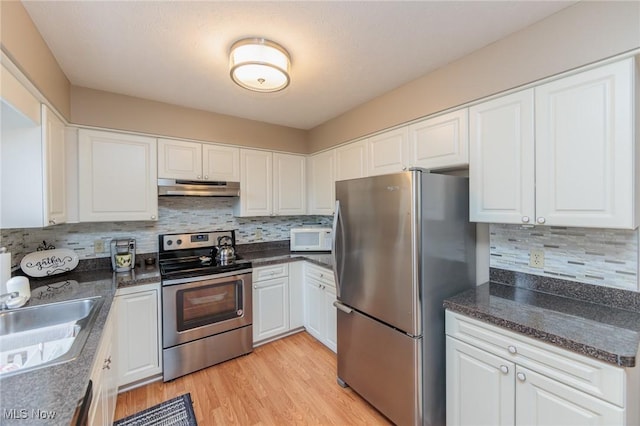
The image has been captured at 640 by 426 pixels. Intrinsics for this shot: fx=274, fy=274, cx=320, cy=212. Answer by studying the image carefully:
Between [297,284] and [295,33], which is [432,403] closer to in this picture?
[297,284]

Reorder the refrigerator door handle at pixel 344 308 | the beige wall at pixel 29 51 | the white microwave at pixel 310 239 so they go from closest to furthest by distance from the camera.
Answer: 1. the beige wall at pixel 29 51
2. the refrigerator door handle at pixel 344 308
3. the white microwave at pixel 310 239

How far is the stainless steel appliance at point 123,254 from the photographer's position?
233 centimetres

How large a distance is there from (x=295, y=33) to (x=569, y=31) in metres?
1.40

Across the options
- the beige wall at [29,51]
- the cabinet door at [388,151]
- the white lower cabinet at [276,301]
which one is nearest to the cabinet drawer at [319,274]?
the white lower cabinet at [276,301]

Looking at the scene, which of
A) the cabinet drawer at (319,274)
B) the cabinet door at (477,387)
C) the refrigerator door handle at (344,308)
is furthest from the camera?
the cabinet drawer at (319,274)

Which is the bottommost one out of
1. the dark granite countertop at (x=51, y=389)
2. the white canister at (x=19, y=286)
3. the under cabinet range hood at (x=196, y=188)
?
the dark granite countertop at (x=51, y=389)

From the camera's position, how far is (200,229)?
2.95 meters

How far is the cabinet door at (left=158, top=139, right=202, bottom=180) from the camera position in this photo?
8.27 feet

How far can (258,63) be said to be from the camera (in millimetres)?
1559

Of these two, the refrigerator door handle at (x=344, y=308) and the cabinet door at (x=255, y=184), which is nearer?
the refrigerator door handle at (x=344, y=308)

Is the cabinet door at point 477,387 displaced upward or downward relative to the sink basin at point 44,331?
downward

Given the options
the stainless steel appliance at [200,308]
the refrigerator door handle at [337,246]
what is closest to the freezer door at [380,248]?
the refrigerator door handle at [337,246]

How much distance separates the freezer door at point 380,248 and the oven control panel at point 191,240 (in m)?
1.53

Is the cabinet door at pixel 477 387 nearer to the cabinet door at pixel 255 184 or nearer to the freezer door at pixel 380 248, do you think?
the freezer door at pixel 380 248
